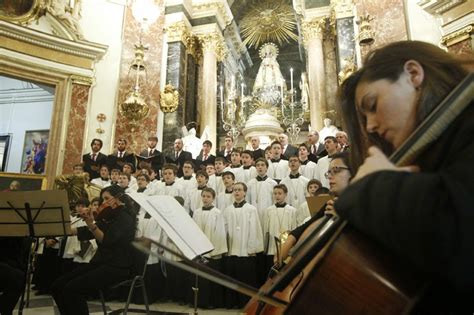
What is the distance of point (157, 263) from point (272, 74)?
11.3 meters

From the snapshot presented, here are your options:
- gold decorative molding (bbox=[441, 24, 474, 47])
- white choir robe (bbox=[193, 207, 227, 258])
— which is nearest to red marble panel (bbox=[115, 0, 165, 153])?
white choir robe (bbox=[193, 207, 227, 258])

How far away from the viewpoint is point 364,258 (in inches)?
33.4

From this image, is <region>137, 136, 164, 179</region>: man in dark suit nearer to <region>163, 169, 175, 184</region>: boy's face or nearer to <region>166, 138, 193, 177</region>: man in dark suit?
<region>166, 138, 193, 177</region>: man in dark suit

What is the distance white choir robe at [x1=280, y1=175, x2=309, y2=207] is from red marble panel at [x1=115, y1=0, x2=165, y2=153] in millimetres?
5369

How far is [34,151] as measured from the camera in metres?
13.3

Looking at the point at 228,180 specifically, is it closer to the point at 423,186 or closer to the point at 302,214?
the point at 302,214

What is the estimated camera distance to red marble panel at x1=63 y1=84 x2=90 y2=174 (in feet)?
32.9

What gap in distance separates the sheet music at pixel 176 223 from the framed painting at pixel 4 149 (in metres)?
12.8

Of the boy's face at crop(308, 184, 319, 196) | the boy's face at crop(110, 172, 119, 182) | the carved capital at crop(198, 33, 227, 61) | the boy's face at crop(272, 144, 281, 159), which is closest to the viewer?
the boy's face at crop(308, 184, 319, 196)

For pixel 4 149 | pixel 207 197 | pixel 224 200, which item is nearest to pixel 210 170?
pixel 224 200

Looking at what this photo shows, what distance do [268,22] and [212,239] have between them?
14.9 m

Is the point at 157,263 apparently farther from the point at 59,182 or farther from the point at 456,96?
the point at 456,96

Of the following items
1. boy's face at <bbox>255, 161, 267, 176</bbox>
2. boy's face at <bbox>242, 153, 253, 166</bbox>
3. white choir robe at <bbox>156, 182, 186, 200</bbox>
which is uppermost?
boy's face at <bbox>242, 153, 253, 166</bbox>

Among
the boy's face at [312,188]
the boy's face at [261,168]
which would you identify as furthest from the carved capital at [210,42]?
the boy's face at [312,188]
